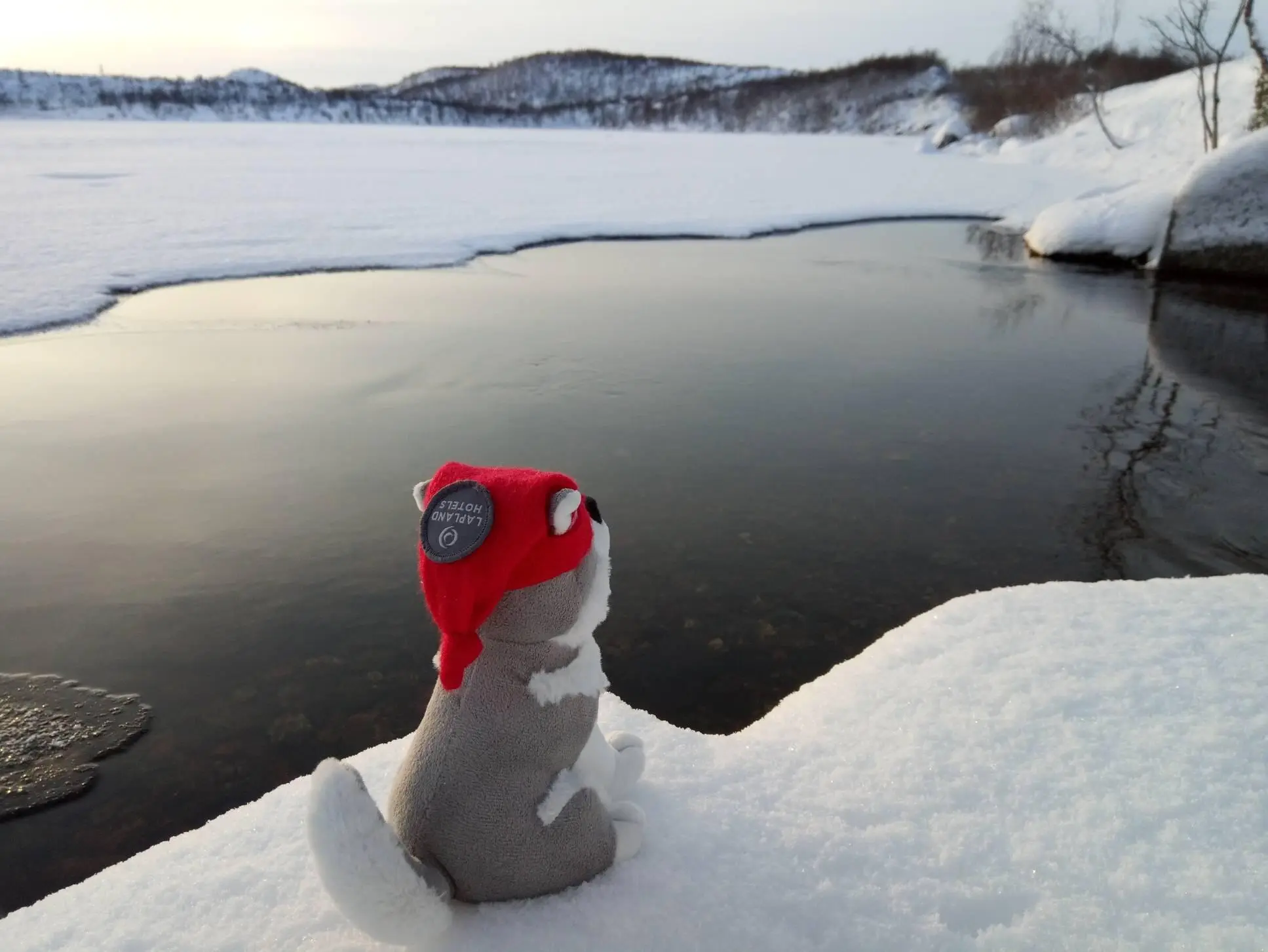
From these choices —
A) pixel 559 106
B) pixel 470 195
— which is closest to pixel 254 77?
pixel 559 106

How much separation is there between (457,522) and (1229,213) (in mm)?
11395

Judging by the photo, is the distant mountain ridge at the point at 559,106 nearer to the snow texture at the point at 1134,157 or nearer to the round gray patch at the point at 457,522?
the snow texture at the point at 1134,157

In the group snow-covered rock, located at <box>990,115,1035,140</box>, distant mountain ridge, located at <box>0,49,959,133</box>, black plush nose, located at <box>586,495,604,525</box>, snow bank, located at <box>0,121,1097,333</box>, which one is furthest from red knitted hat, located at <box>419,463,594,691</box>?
distant mountain ridge, located at <box>0,49,959,133</box>

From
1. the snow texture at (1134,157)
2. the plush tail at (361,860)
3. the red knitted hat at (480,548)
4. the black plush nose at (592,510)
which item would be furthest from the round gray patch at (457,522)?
the snow texture at (1134,157)

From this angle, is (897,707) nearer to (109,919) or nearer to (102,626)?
(109,919)

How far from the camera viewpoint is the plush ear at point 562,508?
4.56ft

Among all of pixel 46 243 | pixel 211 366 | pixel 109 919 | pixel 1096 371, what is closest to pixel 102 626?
pixel 109 919

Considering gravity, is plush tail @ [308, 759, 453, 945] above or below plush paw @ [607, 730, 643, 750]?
above

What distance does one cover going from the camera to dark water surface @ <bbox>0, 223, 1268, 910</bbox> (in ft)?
9.51

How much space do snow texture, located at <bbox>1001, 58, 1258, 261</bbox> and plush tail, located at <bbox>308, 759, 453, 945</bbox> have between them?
11775 mm

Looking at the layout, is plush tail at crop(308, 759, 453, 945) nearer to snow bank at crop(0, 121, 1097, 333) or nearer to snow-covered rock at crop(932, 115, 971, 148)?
snow bank at crop(0, 121, 1097, 333)

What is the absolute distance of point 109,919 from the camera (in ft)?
5.58

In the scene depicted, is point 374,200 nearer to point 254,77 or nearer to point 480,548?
point 480,548

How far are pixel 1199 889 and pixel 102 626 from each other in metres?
3.49
